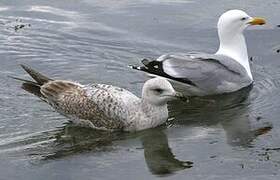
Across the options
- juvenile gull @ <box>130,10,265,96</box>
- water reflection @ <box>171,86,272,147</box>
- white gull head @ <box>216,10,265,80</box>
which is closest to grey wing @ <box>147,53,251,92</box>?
juvenile gull @ <box>130,10,265,96</box>

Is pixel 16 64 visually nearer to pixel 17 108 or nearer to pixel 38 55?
pixel 38 55

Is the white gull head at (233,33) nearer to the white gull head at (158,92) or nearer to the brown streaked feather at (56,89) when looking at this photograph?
the white gull head at (158,92)

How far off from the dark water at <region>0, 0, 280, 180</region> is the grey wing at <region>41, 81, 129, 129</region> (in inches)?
6.0

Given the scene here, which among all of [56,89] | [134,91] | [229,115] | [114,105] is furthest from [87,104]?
[229,115]

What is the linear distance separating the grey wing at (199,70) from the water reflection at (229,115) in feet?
0.55

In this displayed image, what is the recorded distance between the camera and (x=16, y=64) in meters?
9.66

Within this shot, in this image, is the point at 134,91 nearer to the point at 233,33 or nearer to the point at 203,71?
the point at 203,71

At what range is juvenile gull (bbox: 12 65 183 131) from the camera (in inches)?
307

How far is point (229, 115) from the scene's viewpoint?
838 cm

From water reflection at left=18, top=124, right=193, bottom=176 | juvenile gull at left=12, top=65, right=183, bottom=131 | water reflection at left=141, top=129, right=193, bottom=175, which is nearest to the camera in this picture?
Answer: water reflection at left=141, top=129, right=193, bottom=175

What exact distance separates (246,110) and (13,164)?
2752mm

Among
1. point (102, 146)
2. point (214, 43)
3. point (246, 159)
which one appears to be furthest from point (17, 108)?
point (214, 43)

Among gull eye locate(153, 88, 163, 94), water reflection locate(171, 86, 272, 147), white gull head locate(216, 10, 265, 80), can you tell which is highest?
white gull head locate(216, 10, 265, 80)

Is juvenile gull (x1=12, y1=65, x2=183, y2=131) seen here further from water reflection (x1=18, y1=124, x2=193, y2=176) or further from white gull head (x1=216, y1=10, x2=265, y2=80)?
white gull head (x1=216, y1=10, x2=265, y2=80)
